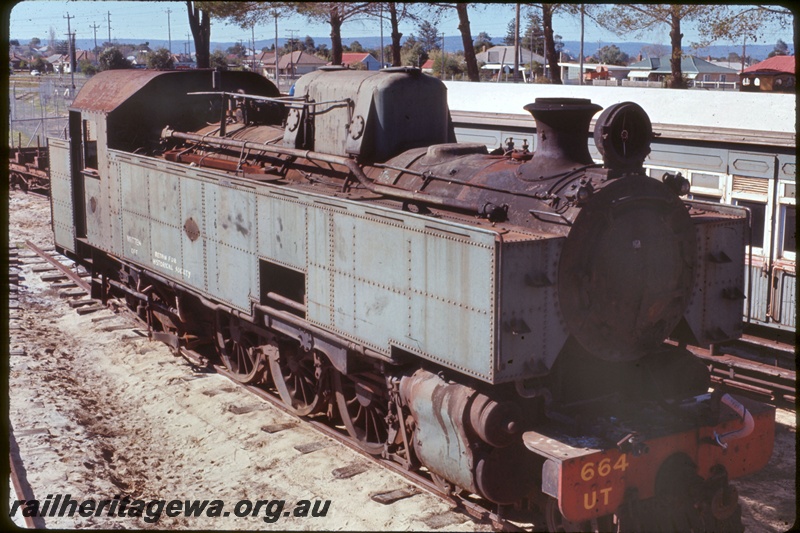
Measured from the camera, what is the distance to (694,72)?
4834 centimetres

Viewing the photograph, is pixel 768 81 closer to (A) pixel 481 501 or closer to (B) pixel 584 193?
(B) pixel 584 193

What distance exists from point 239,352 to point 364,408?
2.46m

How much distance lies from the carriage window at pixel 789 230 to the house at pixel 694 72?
111ft

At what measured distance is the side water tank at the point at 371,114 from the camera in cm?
876

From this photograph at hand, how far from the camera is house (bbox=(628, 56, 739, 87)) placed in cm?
4803

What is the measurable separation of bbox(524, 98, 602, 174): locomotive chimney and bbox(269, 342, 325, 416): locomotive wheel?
3.21m

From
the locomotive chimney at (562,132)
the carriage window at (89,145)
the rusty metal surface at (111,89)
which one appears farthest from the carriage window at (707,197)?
the carriage window at (89,145)

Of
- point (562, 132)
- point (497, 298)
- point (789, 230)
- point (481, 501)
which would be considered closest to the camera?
point (497, 298)

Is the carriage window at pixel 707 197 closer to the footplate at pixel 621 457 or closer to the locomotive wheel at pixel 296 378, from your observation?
the footplate at pixel 621 457

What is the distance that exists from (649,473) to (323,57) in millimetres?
54303

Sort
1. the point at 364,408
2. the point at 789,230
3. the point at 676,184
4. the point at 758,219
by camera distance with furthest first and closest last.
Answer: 1. the point at 758,219
2. the point at 789,230
3. the point at 364,408
4. the point at 676,184

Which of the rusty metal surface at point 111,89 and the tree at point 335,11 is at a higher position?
the tree at point 335,11

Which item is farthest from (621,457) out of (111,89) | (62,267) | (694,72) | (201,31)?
(694,72)

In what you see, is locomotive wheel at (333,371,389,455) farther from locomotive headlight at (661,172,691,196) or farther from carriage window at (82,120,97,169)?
carriage window at (82,120,97,169)
